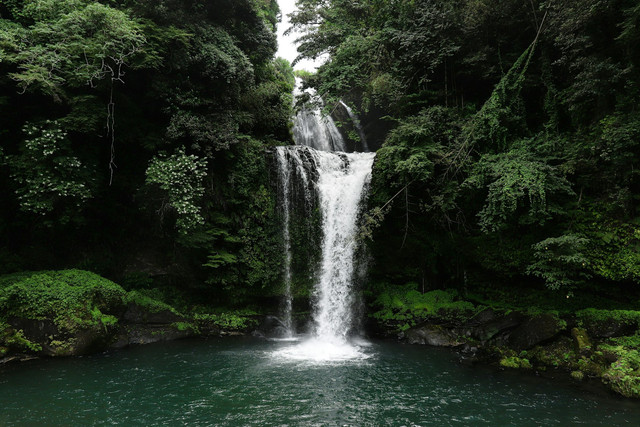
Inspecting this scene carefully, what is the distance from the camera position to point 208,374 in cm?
854

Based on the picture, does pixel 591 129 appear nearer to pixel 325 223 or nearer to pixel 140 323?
pixel 325 223

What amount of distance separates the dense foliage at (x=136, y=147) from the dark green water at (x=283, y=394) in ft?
14.1

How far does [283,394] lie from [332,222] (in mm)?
7962

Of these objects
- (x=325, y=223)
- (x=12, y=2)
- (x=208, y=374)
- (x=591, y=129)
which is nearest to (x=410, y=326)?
(x=325, y=223)

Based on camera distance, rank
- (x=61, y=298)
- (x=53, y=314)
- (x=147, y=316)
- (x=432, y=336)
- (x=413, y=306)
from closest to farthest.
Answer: (x=53, y=314), (x=61, y=298), (x=432, y=336), (x=147, y=316), (x=413, y=306)

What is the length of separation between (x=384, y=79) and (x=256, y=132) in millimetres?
7166

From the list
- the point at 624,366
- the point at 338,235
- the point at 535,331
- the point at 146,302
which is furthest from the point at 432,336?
the point at 146,302

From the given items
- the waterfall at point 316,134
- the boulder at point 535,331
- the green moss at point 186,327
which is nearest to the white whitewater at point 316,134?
the waterfall at point 316,134

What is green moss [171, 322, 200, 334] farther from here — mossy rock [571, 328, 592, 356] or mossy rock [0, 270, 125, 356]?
mossy rock [571, 328, 592, 356]

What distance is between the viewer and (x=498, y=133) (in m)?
11.1

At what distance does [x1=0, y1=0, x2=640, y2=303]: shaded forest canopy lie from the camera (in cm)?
925

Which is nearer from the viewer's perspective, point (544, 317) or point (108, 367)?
point (108, 367)

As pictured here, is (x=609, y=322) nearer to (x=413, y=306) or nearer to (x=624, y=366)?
(x=624, y=366)

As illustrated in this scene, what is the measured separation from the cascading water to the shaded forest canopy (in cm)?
104
